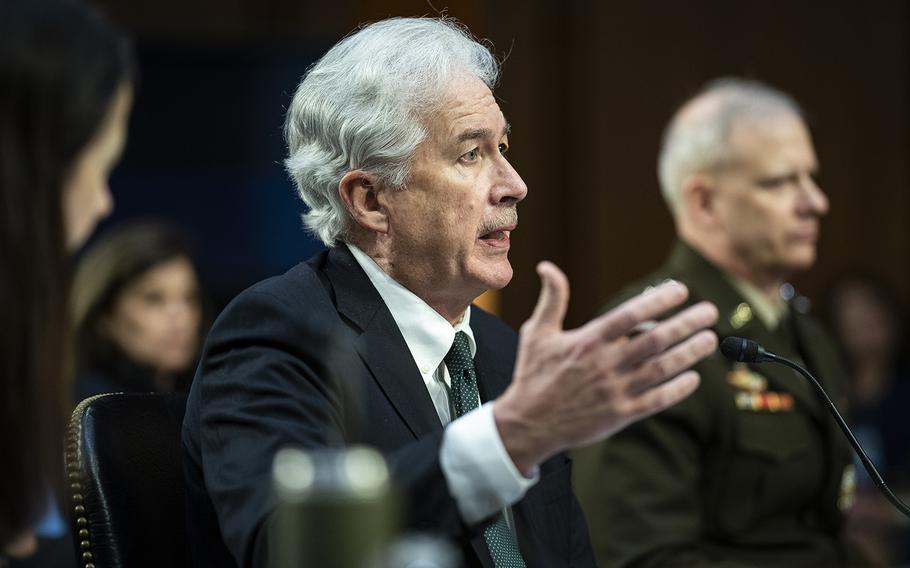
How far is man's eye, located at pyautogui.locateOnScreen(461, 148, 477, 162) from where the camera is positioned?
80.0 inches

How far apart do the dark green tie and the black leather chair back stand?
16.7 inches

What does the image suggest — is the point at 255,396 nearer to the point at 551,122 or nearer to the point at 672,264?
the point at 672,264

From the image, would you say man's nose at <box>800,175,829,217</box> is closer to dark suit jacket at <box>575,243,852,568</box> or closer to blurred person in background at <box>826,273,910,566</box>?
dark suit jacket at <box>575,243,852,568</box>

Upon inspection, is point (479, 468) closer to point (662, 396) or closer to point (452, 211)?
point (662, 396)

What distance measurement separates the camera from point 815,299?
17.9 ft

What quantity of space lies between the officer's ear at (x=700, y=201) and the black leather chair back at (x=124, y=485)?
5.77ft

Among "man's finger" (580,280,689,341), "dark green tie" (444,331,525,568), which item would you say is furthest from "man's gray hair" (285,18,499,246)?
"man's finger" (580,280,689,341)

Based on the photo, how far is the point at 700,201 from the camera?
328cm

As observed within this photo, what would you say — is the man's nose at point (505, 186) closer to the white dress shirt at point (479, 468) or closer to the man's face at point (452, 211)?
the man's face at point (452, 211)

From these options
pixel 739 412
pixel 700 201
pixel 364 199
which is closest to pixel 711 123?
pixel 700 201

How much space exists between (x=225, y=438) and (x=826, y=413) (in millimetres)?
1709

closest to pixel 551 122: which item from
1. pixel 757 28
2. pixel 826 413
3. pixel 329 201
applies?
pixel 757 28

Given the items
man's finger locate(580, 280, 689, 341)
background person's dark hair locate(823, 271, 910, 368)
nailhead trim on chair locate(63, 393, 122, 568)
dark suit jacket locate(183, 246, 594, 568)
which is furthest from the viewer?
background person's dark hair locate(823, 271, 910, 368)

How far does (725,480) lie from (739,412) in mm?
151
